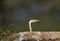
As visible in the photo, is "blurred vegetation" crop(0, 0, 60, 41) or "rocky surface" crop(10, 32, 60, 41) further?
"blurred vegetation" crop(0, 0, 60, 41)

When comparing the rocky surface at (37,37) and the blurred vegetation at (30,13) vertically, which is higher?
the blurred vegetation at (30,13)

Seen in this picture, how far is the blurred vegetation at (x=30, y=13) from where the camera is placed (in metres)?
2.31

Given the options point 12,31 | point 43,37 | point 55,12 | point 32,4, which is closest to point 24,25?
point 12,31

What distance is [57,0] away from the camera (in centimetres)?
239

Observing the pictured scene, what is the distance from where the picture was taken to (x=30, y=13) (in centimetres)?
237

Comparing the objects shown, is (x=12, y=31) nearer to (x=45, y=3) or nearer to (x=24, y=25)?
(x=24, y=25)

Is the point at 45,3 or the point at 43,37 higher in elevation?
the point at 45,3

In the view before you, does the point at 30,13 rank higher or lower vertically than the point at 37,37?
higher

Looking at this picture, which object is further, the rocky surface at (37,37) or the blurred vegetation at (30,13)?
the blurred vegetation at (30,13)

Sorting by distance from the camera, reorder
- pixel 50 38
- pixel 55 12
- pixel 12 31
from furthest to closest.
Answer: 1. pixel 55 12
2. pixel 12 31
3. pixel 50 38

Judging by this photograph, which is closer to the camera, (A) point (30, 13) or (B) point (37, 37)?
(B) point (37, 37)

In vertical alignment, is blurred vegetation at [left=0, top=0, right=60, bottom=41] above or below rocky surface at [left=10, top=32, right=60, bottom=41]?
above

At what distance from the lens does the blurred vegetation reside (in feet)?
7.57

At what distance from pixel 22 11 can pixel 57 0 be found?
0.57 m
